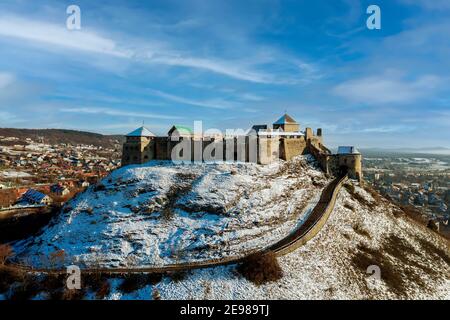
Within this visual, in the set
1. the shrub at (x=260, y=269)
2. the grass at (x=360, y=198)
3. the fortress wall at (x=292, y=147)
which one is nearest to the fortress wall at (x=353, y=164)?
the grass at (x=360, y=198)

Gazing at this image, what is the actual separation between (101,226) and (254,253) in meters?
17.6

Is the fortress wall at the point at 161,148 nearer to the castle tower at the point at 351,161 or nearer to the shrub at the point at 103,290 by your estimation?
the shrub at the point at 103,290

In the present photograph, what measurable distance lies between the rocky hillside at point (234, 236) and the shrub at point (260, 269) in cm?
57

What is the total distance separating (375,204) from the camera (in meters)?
47.3

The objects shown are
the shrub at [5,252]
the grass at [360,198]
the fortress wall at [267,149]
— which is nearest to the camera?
the shrub at [5,252]

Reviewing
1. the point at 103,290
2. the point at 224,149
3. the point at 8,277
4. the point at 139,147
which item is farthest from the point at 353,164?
the point at 8,277

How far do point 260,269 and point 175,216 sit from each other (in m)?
13.2

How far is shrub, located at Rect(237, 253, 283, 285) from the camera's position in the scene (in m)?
30.1

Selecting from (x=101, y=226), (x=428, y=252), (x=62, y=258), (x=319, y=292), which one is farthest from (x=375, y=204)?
(x=62, y=258)

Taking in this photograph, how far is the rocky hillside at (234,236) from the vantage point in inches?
1196

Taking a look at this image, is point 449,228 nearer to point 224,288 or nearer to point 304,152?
point 304,152

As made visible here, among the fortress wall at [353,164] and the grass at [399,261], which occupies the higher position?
the fortress wall at [353,164]

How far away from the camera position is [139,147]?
168 feet

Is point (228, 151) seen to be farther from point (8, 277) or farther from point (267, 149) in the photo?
point (8, 277)
